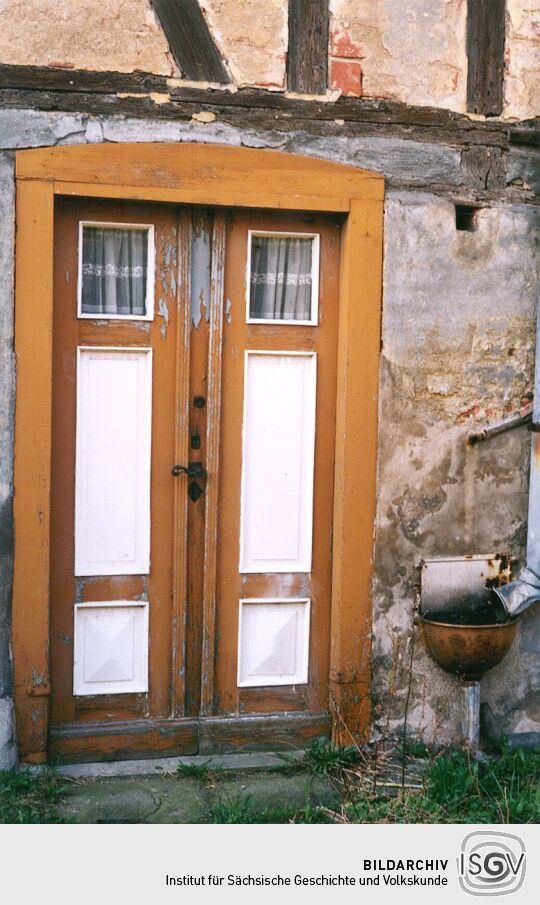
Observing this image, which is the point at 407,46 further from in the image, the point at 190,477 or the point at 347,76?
the point at 190,477

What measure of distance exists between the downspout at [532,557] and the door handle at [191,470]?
56.8 inches

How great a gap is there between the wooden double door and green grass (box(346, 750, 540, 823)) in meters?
0.62

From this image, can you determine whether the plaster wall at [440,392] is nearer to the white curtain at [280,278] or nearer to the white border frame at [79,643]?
the white curtain at [280,278]

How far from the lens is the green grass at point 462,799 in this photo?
389cm

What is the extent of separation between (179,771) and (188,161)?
2625 millimetres

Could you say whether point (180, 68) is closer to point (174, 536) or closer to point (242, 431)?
point (242, 431)

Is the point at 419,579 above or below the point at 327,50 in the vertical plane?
below

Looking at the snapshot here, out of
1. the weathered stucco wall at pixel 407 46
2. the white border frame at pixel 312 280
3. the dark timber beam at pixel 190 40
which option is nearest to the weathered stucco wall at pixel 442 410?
the white border frame at pixel 312 280

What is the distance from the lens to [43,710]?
4.14 m

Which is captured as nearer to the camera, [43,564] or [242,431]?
[43,564]

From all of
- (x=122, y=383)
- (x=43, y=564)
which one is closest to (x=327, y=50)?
(x=122, y=383)

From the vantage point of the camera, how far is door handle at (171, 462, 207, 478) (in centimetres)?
437

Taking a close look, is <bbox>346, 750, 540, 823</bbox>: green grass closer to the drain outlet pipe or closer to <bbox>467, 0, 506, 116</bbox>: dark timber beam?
the drain outlet pipe

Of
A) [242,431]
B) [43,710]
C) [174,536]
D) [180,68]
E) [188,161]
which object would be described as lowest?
[43,710]
